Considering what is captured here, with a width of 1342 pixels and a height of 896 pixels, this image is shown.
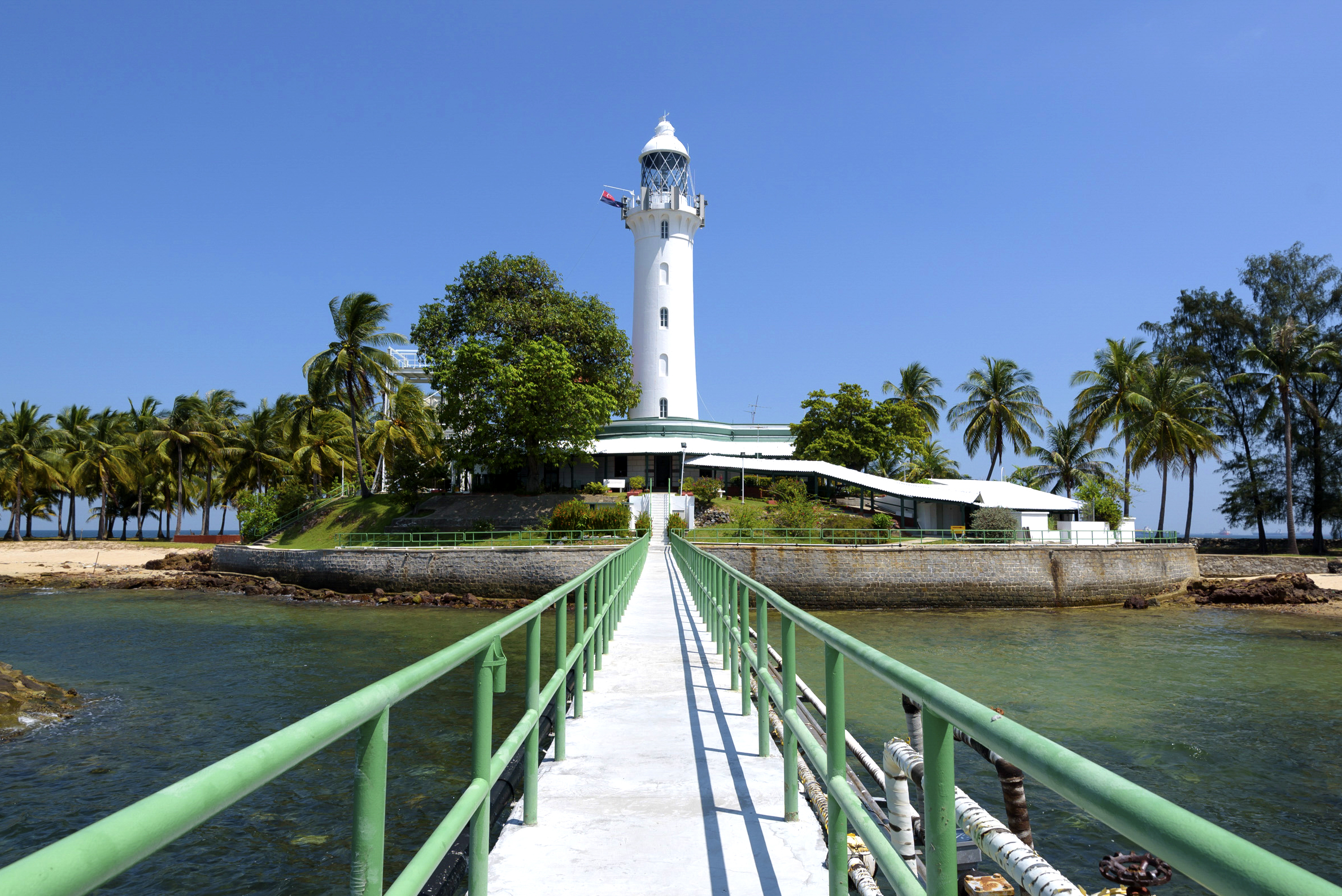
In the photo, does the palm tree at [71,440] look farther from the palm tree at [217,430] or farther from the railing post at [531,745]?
the railing post at [531,745]

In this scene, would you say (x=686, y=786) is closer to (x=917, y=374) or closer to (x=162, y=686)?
(x=162, y=686)

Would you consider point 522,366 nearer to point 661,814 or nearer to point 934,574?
point 934,574

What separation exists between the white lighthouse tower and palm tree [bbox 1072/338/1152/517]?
73.7 ft

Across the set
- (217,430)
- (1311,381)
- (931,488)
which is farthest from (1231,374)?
(217,430)

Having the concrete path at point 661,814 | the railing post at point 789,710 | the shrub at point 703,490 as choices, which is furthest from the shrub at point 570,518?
the railing post at point 789,710

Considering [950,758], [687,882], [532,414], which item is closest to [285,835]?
[687,882]

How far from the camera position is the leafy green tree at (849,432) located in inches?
1695

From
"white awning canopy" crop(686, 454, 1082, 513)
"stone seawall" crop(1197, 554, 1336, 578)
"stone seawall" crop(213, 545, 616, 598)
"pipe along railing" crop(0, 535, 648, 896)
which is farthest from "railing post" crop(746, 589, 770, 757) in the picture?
"stone seawall" crop(1197, 554, 1336, 578)

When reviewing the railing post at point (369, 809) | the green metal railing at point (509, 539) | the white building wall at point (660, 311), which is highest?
the white building wall at point (660, 311)

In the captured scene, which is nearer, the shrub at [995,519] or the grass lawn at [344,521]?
the shrub at [995,519]

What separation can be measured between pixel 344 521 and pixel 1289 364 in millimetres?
48801

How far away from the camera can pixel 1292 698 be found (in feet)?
49.6

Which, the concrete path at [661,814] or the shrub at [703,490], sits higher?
the shrub at [703,490]

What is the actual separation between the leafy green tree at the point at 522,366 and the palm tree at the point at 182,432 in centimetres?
1757
